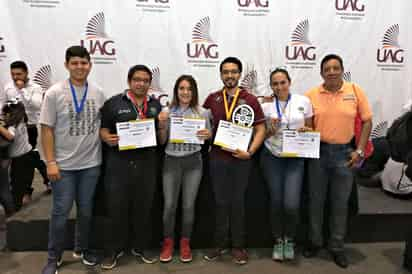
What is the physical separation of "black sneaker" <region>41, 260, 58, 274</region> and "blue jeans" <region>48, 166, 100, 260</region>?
0.12ft

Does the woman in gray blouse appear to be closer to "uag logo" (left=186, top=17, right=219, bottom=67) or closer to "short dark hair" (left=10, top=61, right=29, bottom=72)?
"uag logo" (left=186, top=17, right=219, bottom=67)

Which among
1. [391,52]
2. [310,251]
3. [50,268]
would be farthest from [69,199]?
[391,52]

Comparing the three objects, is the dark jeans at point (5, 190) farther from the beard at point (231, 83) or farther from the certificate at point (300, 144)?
the certificate at point (300, 144)

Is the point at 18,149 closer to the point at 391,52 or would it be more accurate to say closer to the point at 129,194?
the point at 129,194

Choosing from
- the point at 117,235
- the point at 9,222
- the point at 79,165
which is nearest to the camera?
the point at 79,165

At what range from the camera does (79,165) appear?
2.02 metres

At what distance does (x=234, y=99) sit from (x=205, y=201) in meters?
0.85

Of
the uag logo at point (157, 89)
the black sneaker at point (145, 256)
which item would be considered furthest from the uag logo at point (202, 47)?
the black sneaker at point (145, 256)

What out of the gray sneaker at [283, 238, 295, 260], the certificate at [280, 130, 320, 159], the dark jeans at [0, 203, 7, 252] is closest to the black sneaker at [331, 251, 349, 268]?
the gray sneaker at [283, 238, 295, 260]

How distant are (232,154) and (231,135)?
0.45 feet

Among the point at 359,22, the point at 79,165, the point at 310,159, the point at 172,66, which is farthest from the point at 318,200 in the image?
the point at 359,22

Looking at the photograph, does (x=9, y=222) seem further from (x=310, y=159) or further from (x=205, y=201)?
(x=310, y=159)

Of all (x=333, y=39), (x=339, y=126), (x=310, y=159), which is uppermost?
(x=333, y=39)

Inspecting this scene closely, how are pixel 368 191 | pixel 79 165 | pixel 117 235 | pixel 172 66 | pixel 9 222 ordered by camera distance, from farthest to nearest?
1. pixel 172 66
2. pixel 368 191
3. pixel 9 222
4. pixel 117 235
5. pixel 79 165
